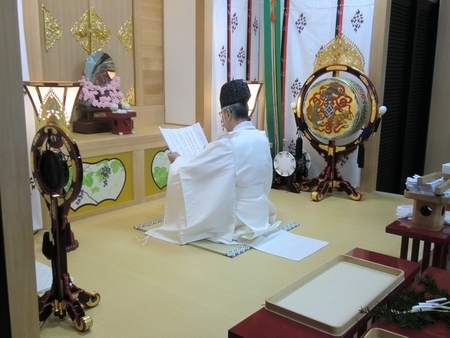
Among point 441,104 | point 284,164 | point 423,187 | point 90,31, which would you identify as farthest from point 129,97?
point 441,104

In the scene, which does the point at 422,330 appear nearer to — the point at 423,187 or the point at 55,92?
the point at 423,187

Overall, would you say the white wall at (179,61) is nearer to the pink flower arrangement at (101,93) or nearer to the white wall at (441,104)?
the pink flower arrangement at (101,93)

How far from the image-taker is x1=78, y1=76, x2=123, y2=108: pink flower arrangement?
423 centimetres

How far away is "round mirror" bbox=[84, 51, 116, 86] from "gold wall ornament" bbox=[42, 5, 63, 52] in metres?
0.34

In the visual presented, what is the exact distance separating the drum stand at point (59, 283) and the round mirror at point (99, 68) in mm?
2447

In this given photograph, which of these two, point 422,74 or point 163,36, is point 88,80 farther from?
point 422,74

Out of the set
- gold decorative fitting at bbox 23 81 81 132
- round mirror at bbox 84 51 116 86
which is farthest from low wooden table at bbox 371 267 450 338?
round mirror at bbox 84 51 116 86

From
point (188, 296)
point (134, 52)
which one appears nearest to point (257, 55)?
point (134, 52)

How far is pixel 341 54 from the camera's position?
450 centimetres

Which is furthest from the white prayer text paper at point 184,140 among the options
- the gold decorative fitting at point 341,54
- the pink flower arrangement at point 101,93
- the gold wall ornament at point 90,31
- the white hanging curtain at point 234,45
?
the gold decorative fitting at point 341,54

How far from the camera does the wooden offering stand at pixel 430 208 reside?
8.41ft

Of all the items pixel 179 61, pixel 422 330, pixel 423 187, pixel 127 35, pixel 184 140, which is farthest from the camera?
pixel 179 61

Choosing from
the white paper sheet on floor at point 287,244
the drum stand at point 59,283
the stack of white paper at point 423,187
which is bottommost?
the white paper sheet on floor at point 287,244

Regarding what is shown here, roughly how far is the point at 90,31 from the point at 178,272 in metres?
2.58
